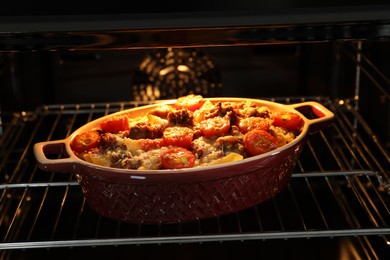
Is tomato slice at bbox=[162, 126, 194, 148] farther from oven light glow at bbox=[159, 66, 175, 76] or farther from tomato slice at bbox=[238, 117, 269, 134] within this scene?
oven light glow at bbox=[159, 66, 175, 76]

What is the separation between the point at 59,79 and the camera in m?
1.58

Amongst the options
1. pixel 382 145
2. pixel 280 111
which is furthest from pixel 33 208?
pixel 382 145

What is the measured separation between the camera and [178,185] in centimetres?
102

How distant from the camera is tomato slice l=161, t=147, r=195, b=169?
1.03 metres

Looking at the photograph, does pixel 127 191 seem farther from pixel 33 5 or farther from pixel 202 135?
pixel 33 5

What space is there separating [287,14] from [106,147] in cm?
38

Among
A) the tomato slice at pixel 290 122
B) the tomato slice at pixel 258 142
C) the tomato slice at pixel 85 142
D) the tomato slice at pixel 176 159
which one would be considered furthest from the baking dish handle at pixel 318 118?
the tomato slice at pixel 85 142

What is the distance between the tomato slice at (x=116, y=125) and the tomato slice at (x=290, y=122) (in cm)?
26

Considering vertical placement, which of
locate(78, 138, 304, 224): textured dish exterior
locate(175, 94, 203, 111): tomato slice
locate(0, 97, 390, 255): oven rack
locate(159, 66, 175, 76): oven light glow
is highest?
locate(175, 94, 203, 111): tomato slice

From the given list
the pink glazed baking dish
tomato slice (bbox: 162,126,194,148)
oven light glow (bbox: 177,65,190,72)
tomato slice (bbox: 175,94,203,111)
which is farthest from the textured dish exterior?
oven light glow (bbox: 177,65,190,72)

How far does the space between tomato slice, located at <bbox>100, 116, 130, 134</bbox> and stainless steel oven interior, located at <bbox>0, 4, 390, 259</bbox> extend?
0.39ft

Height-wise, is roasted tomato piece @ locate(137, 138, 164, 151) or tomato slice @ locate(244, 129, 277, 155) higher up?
tomato slice @ locate(244, 129, 277, 155)

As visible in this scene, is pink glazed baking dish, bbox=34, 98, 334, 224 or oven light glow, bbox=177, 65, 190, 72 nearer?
pink glazed baking dish, bbox=34, 98, 334, 224

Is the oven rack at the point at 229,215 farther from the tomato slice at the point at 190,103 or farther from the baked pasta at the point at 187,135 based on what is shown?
the tomato slice at the point at 190,103
